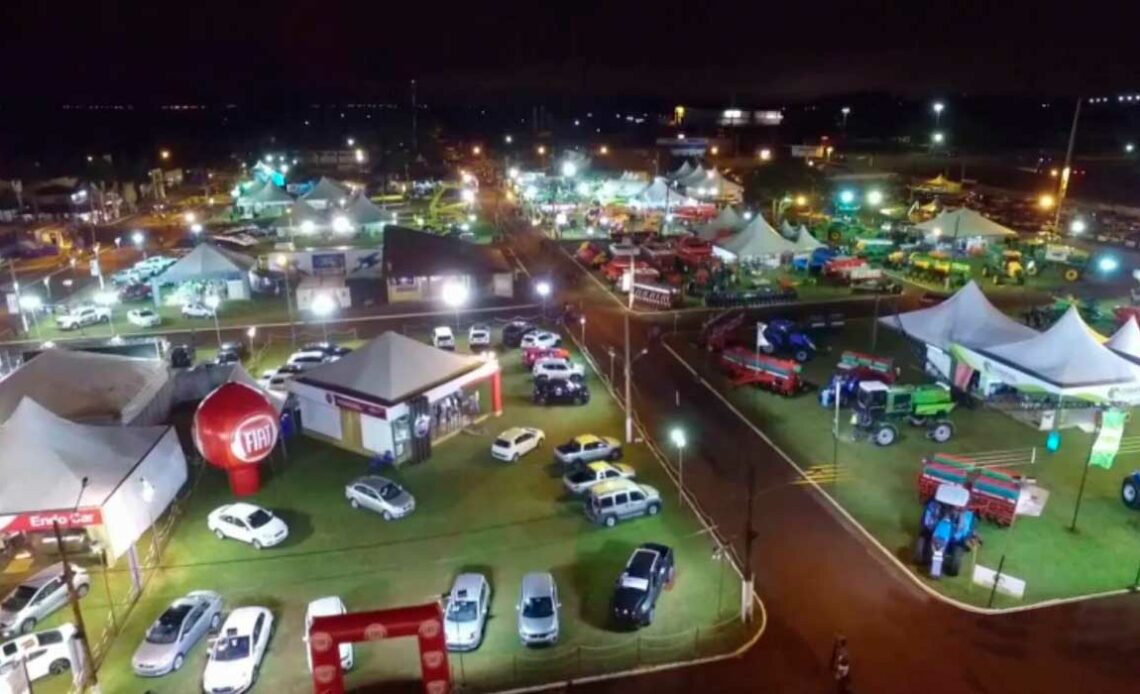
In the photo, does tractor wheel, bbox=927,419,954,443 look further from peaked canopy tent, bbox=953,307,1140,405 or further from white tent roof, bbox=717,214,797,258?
white tent roof, bbox=717,214,797,258

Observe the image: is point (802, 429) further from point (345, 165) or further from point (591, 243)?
point (345, 165)

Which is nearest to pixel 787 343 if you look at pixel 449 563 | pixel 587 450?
pixel 587 450

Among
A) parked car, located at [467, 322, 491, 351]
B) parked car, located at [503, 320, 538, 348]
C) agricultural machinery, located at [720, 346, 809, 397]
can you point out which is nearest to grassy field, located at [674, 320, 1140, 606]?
agricultural machinery, located at [720, 346, 809, 397]

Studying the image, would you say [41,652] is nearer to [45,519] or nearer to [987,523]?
[45,519]

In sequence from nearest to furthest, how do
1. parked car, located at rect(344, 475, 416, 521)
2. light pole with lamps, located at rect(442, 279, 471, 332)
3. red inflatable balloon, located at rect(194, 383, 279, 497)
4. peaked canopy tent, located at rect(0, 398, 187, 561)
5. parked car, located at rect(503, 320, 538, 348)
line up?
peaked canopy tent, located at rect(0, 398, 187, 561)
red inflatable balloon, located at rect(194, 383, 279, 497)
parked car, located at rect(344, 475, 416, 521)
parked car, located at rect(503, 320, 538, 348)
light pole with lamps, located at rect(442, 279, 471, 332)

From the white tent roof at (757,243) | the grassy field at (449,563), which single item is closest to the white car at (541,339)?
the grassy field at (449,563)

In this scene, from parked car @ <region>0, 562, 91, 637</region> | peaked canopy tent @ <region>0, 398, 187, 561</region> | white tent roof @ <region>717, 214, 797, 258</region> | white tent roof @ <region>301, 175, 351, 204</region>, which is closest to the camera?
parked car @ <region>0, 562, 91, 637</region>

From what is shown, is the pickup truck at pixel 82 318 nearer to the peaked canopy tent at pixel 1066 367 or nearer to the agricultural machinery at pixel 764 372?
the agricultural machinery at pixel 764 372
